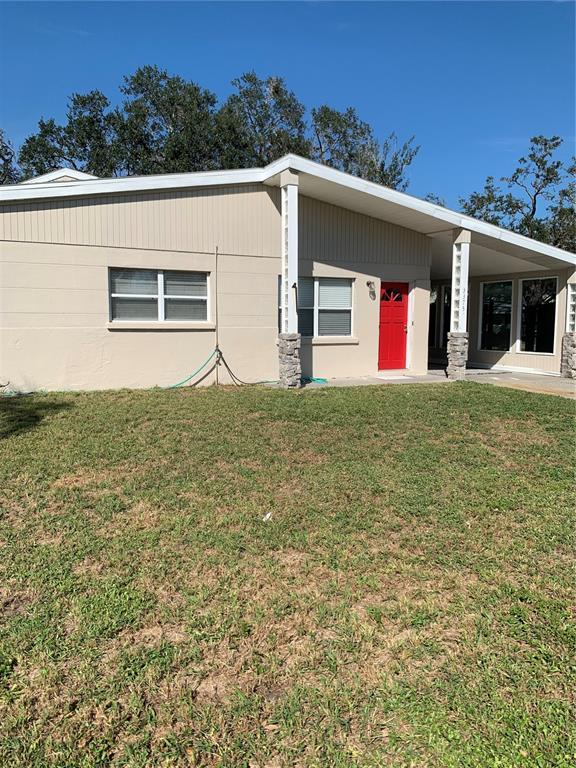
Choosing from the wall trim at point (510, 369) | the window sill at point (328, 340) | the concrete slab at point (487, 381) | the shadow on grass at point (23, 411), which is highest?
the window sill at point (328, 340)

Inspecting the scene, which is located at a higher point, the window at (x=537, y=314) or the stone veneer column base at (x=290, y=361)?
the window at (x=537, y=314)

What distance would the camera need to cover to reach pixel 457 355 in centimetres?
1223

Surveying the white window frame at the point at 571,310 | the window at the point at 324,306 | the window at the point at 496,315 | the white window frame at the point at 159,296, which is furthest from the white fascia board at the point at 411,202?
the white window frame at the point at 159,296

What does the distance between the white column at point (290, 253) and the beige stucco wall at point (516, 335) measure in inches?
293

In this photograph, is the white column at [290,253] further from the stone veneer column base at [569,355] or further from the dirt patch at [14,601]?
the dirt patch at [14,601]

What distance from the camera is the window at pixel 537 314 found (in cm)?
1398

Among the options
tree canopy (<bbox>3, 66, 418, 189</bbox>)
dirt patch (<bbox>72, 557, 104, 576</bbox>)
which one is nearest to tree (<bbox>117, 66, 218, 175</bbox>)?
tree canopy (<bbox>3, 66, 418, 189</bbox>)

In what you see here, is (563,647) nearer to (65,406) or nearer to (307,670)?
(307,670)

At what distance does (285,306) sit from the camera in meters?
10.3

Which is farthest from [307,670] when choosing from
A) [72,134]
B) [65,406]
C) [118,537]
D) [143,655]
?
[72,134]

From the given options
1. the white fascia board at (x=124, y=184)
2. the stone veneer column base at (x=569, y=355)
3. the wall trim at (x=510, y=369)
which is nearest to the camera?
the white fascia board at (x=124, y=184)

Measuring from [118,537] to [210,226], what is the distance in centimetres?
771

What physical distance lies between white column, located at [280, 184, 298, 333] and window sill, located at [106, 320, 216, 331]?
5.23 feet

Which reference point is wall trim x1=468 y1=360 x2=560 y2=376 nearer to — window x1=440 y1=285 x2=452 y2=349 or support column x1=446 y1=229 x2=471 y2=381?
window x1=440 y1=285 x2=452 y2=349
